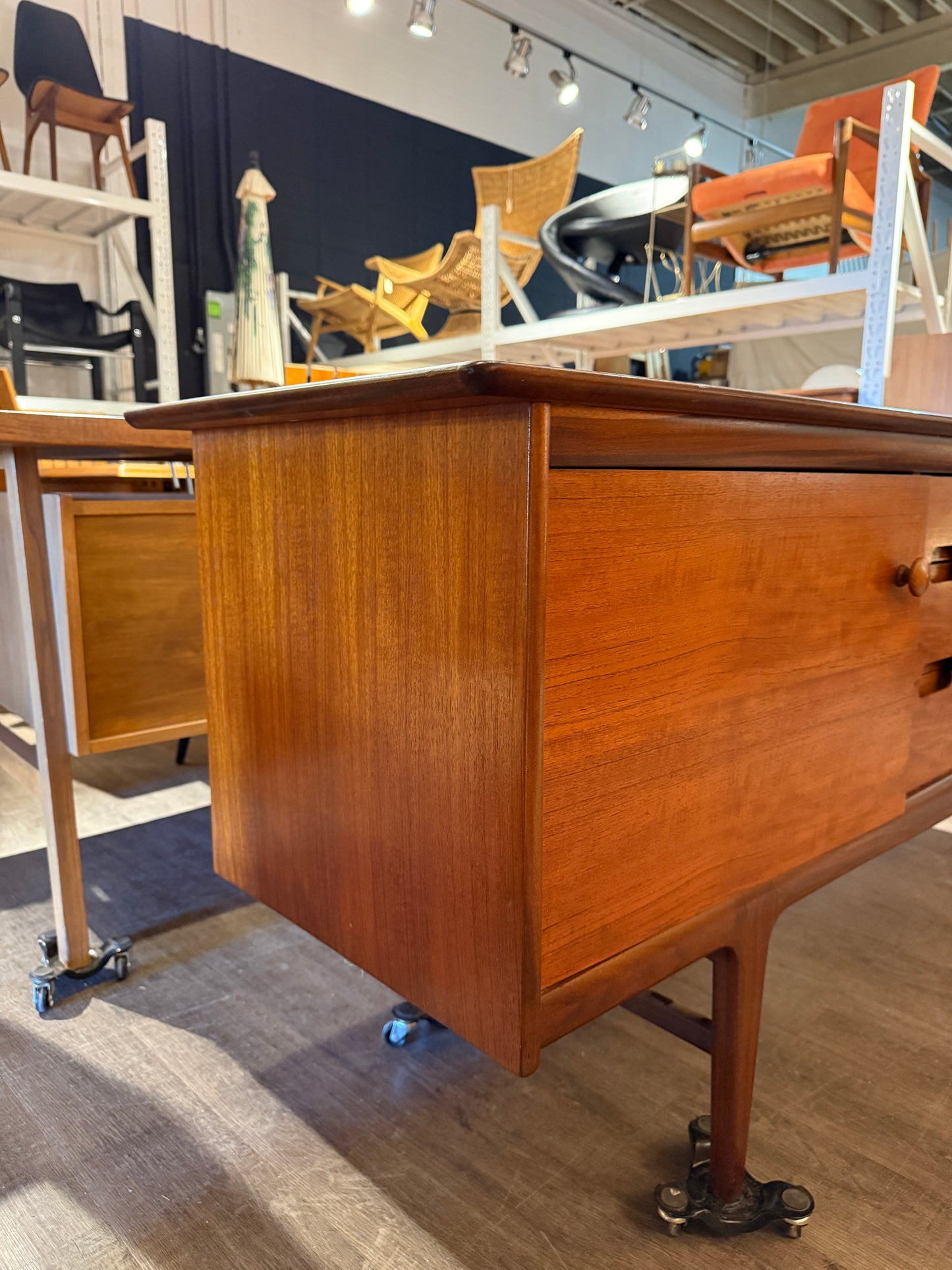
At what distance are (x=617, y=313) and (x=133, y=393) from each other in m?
2.67

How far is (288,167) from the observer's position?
5039mm

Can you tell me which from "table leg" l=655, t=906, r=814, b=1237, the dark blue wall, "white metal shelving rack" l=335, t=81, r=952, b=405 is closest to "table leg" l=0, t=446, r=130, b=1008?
"table leg" l=655, t=906, r=814, b=1237

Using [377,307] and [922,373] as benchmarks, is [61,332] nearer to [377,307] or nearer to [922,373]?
[377,307]

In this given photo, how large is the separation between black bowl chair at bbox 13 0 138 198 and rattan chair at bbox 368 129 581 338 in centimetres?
119

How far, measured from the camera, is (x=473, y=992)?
64cm

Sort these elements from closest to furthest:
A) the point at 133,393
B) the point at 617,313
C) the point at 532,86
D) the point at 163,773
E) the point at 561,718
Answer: the point at 561,718, the point at 163,773, the point at 617,313, the point at 133,393, the point at 532,86

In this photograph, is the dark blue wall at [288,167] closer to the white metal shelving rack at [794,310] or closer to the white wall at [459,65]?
the white wall at [459,65]

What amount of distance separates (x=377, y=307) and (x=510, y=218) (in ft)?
2.47

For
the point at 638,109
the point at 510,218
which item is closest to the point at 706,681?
the point at 510,218

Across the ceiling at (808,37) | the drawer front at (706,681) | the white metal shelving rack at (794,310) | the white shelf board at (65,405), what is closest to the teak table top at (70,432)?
the drawer front at (706,681)

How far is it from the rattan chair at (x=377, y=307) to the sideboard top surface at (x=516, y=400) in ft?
11.8

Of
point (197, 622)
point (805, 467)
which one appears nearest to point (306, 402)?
point (805, 467)

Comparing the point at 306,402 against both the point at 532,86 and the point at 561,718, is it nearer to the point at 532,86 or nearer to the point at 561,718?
the point at 561,718

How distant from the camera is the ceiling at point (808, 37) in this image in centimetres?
714
